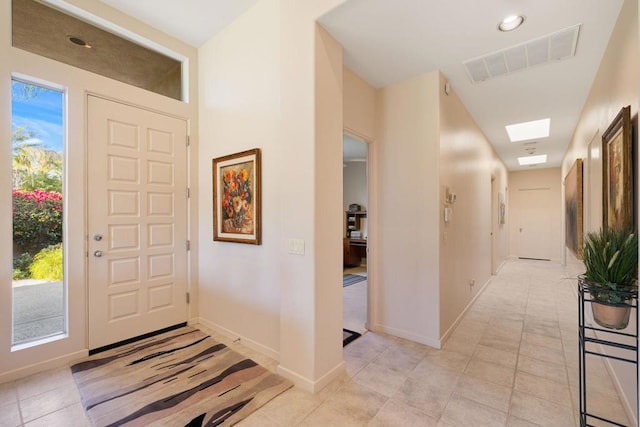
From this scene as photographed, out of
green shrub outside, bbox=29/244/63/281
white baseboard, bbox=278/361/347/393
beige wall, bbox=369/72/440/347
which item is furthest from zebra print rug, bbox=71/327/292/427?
beige wall, bbox=369/72/440/347

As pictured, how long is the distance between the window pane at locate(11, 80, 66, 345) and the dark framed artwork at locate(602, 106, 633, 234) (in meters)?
4.14

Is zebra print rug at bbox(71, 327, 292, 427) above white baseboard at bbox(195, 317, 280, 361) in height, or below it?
below

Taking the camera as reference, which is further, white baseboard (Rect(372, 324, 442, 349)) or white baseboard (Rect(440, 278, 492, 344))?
white baseboard (Rect(440, 278, 492, 344))

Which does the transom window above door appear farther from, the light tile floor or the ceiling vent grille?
the ceiling vent grille

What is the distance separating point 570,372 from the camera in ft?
7.63

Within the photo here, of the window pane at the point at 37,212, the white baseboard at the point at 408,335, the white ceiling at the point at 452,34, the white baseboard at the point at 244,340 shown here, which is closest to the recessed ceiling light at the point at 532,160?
the white ceiling at the point at 452,34

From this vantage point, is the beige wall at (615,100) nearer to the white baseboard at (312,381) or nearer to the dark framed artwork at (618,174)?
the dark framed artwork at (618,174)

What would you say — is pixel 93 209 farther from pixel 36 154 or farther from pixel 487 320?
pixel 487 320

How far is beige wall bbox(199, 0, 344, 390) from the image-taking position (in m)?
2.08

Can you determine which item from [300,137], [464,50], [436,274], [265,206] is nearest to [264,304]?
[265,206]

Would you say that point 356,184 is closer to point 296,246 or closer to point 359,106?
point 359,106

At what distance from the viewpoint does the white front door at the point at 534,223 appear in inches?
321

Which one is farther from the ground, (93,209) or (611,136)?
(611,136)

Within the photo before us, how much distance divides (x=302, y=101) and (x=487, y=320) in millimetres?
3364
